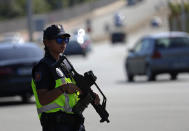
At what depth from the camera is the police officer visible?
23.0ft

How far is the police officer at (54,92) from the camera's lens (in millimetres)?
6996

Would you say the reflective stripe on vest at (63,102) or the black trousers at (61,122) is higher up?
the reflective stripe on vest at (63,102)

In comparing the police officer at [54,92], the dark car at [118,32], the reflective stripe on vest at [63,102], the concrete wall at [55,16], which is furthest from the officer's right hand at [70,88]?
the concrete wall at [55,16]

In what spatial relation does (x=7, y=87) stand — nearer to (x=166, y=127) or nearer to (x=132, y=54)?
(x=166, y=127)

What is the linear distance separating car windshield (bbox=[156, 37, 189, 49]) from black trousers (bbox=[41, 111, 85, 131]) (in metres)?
20.7

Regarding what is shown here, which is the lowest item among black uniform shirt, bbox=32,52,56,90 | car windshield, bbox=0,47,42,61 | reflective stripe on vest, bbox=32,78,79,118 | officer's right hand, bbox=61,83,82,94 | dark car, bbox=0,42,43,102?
dark car, bbox=0,42,43,102

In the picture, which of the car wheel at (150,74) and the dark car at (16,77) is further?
the car wheel at (150,74)

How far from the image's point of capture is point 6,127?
1522 centimetres

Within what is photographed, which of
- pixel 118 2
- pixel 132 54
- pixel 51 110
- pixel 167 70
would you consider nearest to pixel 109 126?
pixel 51 110

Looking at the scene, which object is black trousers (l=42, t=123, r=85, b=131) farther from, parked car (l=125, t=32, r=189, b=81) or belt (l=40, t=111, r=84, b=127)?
parked car (l=125, t=32, r=189, b=81)

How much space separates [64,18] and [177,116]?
119m

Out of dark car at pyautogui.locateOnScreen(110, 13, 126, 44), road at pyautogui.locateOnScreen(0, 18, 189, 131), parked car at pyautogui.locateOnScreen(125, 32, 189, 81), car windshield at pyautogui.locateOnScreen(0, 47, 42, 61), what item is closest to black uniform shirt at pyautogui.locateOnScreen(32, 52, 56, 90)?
road at pyautogui.locateOnScreen(0, 18, 189, 131)

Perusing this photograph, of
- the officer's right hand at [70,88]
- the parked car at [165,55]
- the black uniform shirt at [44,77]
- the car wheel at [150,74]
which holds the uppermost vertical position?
the black uniform shirt at [44,77]

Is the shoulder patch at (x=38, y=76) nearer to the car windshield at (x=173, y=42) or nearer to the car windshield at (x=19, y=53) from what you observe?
the car windshield at (x=19, y=53)
